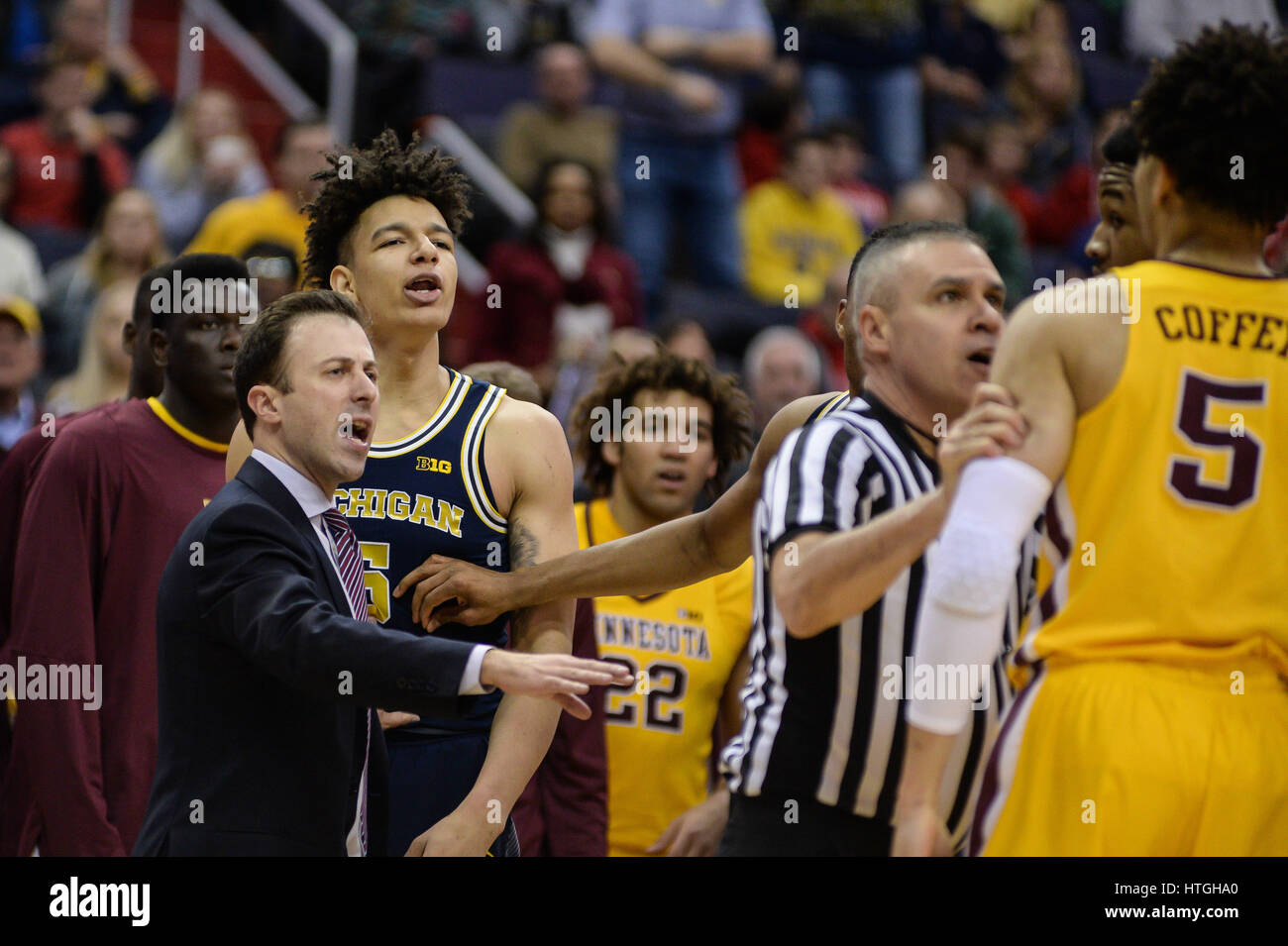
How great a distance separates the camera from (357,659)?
3432mm

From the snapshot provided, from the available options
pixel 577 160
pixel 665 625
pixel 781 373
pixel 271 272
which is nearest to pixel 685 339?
pixel 781 373

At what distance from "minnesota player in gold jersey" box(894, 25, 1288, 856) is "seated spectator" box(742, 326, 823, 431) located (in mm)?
5498

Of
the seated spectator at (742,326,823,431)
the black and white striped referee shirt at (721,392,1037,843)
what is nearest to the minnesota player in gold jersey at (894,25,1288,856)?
the black and white striped referee shirt at (721,392,1037,843)

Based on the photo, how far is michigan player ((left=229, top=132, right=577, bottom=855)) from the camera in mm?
4441

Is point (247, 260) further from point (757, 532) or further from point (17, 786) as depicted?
point (757, 532)

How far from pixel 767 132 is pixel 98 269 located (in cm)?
495

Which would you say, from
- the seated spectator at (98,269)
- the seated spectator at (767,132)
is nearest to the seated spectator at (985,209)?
the seated spectator at (767,132)

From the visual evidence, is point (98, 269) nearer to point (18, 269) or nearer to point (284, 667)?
point (18, 269)

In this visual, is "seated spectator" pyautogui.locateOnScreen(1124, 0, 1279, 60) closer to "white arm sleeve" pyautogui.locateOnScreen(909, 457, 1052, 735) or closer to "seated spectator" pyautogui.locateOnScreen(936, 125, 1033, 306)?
"seated spectator" pyautogui.locateOnScreen(936, 125, 1033, 306)

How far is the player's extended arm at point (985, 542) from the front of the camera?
120 inches

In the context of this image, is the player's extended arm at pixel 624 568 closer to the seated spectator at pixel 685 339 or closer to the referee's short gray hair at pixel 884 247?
the referee's short gray hair at pixel 884 247

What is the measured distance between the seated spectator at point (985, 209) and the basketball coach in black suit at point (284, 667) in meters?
8.19

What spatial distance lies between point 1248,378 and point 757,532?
1.01 metres

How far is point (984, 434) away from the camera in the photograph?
3.10 metres
